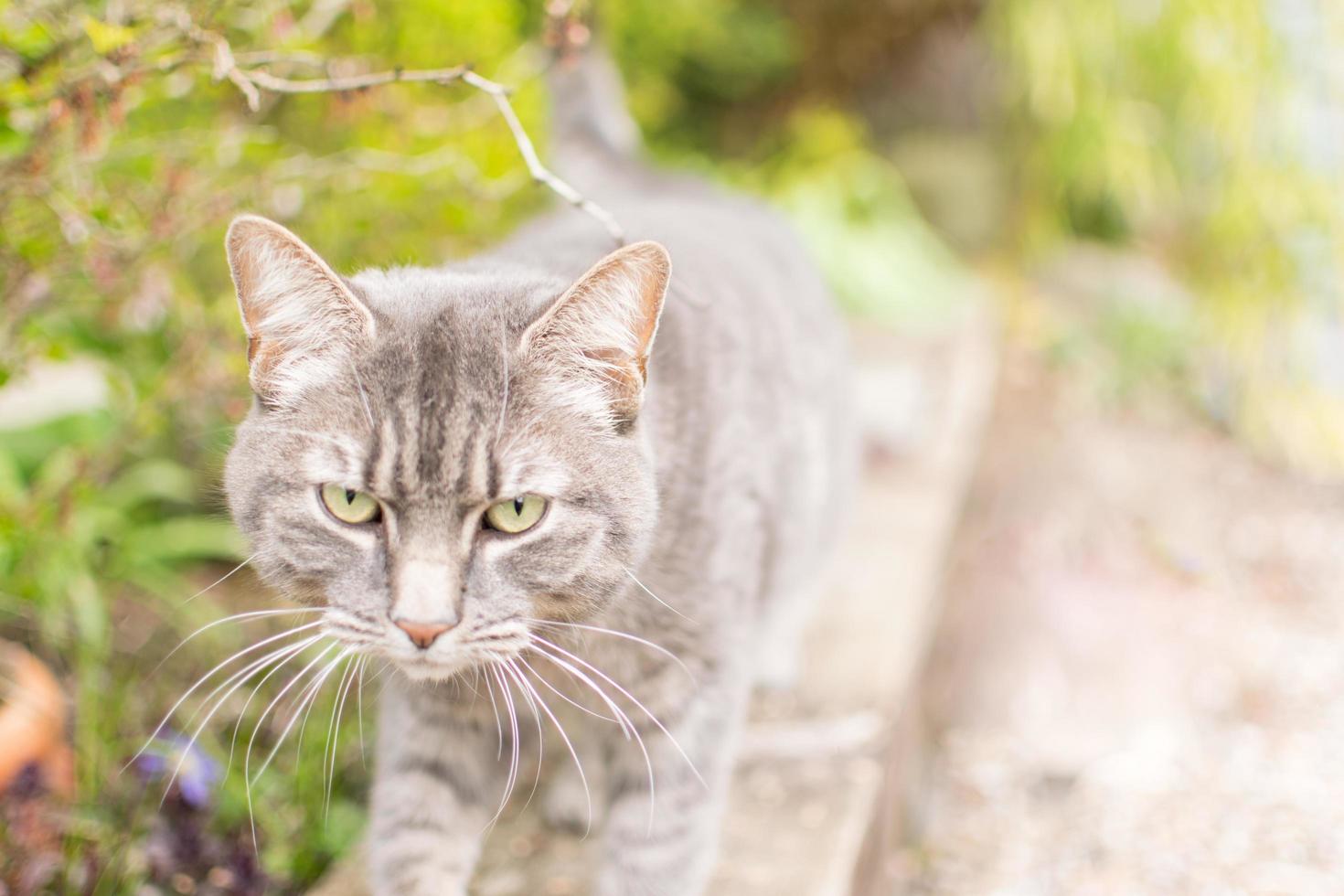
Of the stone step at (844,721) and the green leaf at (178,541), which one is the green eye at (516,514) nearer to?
the stone step at (844,721)

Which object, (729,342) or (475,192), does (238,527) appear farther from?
(475,192)

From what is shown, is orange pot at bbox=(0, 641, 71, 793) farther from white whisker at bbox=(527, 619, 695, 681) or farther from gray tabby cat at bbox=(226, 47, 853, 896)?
white whisker at bbox=(527, 619, 695, 681)

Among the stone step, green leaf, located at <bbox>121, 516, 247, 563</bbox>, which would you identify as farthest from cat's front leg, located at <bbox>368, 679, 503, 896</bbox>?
green leaf, located at <bbox>121, 516, 247, 563</bbox>

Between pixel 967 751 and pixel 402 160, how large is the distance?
6.80 ft

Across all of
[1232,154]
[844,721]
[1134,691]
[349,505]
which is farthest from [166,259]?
[1232,154]

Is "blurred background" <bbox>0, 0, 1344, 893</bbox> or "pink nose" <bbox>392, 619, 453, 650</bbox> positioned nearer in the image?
"pink nose" <bbox>392, 619, 453, 650</bbox>

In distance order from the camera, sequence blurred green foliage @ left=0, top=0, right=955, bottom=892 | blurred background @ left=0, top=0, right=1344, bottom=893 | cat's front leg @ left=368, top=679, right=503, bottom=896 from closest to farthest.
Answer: cat's front leg @ left=368, top=679, right=503, bottom=896, blurred green foliage @ left=0, top=0, right=955, bottom=892, blurred background @ left=0, top=0, right=1344, bottom=893

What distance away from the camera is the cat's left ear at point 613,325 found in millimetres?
1410

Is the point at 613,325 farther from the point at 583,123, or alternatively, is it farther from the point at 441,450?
the point at 583,123

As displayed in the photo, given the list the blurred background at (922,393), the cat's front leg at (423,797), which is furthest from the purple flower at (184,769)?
the cat's front leg at (423,797)

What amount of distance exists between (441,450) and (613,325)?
0.88 feet

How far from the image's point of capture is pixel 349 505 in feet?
4.69

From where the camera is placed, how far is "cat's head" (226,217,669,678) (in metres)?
1.39

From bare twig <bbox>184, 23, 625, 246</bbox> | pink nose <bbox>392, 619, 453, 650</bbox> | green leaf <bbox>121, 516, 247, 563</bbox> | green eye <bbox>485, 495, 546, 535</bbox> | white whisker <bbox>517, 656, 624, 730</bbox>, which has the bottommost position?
green leaf <bbox>121, 516, 247, 563</bbox>
